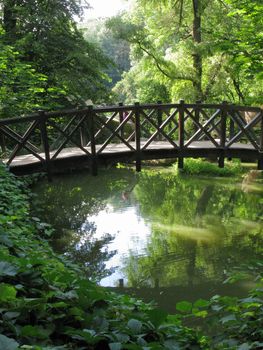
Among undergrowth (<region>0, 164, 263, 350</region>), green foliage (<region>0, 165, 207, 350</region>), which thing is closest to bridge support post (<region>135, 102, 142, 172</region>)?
undergrowth (<region>0, 164, 263, 350</region>)

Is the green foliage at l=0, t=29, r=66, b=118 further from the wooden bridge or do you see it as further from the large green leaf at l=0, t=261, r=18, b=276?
the large green leaf at l=0, t=261, r=18, b=276

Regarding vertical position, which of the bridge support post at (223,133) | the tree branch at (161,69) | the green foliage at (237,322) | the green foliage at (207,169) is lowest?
the green foliage at (207,169)

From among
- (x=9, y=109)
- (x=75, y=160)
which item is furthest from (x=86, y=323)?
(x=9, y=109)

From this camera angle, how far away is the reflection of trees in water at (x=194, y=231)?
841 cm

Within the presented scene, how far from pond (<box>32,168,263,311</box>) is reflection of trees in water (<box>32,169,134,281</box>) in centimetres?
2

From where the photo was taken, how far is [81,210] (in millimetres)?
12828

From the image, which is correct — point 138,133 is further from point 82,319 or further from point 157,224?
point 82,319

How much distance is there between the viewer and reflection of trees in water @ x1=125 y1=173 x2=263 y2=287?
8414mm

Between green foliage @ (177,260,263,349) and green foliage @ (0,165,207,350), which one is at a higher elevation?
green foliage @ (0,165,207,350)

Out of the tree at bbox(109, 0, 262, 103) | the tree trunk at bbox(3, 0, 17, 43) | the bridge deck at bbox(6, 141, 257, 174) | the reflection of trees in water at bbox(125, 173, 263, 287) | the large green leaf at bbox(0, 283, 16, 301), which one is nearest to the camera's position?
the large green leaf at bbox(0, 283, 16, 301)

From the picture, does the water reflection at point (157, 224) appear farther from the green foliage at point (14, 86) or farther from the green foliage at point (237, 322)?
the green foliage at point (237, 322)

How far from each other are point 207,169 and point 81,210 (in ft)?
22.4

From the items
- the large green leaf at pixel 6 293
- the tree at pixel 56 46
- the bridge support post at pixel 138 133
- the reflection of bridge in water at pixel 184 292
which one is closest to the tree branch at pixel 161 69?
the tree at pixel 56 46

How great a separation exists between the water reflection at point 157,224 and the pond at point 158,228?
2 centimetres
